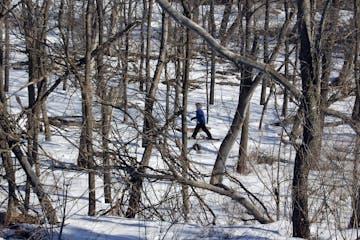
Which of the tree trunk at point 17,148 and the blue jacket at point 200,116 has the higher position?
the tree trunk at point 17,148

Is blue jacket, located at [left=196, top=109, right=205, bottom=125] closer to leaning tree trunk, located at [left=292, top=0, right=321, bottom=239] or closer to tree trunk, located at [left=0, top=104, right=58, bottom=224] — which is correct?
tree trunk, located at [left=0, top=104, right=58, bottom=224]

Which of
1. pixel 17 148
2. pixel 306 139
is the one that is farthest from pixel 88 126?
pixel 306 139

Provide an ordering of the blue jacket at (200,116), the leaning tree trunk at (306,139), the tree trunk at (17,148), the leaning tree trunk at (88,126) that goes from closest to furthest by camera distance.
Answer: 1. the leaning tree trunk at (306,139)
2. the tree trunk at (17,148)
3. the leaning tree trunk at (88,126)
4. the blue jacket at (200,116)

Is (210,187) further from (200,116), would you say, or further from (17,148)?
(200,116)

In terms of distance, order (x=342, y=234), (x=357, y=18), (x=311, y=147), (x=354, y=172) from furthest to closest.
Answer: (x=357, y=18), (x=311, y=147), (x=354, y=172), (x=342, y=234)

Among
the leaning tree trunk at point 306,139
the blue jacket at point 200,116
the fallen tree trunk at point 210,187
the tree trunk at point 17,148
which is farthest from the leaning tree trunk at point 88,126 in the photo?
the blue jacket at point 200,116

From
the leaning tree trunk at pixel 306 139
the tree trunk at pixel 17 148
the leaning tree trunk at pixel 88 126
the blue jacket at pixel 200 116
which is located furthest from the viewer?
the blue jacket at pixel 200 116

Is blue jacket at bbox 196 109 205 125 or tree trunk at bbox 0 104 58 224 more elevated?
tree trunk at bbox 0 104 58 224

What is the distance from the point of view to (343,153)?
7.28 metres

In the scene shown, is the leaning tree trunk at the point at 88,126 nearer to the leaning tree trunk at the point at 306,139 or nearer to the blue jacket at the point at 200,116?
the leaning tree trunk at the point at 306,139

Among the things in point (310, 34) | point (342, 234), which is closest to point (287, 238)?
point (342, 234)

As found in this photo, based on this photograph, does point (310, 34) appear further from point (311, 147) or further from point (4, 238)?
point (4, 238)

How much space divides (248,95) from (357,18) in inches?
96.6

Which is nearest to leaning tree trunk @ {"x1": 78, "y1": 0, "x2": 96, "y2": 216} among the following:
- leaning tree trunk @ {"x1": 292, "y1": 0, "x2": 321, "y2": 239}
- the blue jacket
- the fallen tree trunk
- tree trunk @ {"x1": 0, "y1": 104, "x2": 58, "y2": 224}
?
tree trunk @ {"x1": 0, "y1": 104, "x2": 58, "y2": 224}
